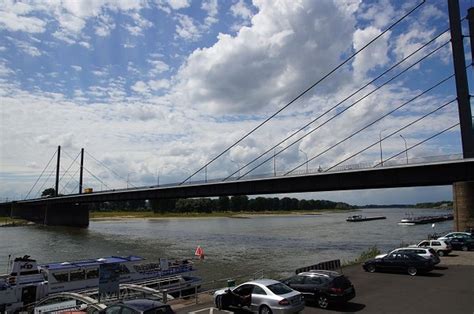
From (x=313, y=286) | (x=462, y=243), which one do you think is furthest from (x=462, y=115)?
(x=313, y=286)

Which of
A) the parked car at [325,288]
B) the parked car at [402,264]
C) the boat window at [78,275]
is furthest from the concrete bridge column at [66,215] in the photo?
the parked car at [325,288]

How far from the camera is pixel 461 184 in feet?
141

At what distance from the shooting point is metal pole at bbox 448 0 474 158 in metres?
39.1

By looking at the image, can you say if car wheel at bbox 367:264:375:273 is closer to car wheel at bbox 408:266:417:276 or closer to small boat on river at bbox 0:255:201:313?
car wheel at bbox 408:266:417:276

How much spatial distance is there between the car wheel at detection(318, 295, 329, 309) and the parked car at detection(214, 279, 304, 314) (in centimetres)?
203

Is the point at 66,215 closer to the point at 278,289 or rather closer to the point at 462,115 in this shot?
the point at 462,115

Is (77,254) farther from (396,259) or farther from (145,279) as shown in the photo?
(396,259)

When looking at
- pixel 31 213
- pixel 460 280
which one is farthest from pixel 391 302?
pixel 31 213

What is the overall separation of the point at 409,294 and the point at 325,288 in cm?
492

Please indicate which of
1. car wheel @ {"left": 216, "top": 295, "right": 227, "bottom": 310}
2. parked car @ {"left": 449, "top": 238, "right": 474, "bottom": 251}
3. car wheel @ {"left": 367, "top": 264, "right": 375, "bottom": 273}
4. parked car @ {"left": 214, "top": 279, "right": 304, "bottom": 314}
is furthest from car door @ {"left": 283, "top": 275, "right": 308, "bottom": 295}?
parked car @ {"left": 449, "top": 238, "right": 474, "bottom": 251}

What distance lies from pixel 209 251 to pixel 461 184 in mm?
30018

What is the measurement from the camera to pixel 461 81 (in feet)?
133

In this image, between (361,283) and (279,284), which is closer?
(279,284)

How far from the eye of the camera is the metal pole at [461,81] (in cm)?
3906
